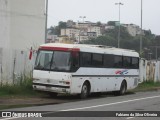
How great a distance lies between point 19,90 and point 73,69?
3179 millimetres

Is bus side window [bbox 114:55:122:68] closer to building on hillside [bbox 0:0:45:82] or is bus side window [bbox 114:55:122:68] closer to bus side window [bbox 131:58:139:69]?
bus side window [bbox 131:58:139:69]

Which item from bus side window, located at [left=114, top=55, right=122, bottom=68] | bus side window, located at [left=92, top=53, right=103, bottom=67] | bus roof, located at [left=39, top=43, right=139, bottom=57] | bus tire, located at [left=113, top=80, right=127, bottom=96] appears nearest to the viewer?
bus roof, located at [left=39, top=43, right=139, bottom=57]

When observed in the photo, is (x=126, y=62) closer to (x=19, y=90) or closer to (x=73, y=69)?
(x=73, y=69)

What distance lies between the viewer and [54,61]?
24.4 meters

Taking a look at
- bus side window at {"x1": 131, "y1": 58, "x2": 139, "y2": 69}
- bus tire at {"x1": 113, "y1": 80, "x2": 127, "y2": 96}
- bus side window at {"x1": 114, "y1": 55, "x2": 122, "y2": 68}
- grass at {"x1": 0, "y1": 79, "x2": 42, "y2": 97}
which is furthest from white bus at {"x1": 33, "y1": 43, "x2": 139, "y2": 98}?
bus side window at {"x1": 131, "y1": 58, "x2": 139, "y2": 69}

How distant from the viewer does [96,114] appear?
1684 cm

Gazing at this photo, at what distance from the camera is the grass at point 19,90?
24330 mm

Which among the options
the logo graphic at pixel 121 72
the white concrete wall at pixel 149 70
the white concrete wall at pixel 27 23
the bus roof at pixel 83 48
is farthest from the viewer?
the white concrete wall at pixel 149 70

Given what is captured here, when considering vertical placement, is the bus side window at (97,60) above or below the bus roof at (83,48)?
below

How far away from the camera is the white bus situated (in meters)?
24.0

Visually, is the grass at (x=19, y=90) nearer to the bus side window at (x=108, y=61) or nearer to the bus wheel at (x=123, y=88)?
the bus side window at (x=108, y=61)

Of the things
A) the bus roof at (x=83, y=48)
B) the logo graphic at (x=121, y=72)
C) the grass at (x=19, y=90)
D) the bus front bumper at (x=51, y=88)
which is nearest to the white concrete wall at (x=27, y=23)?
the logo graphic at (x=121, y=72)

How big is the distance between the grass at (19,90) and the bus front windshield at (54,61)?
1.59m

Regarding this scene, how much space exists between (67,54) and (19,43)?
16872 mm
